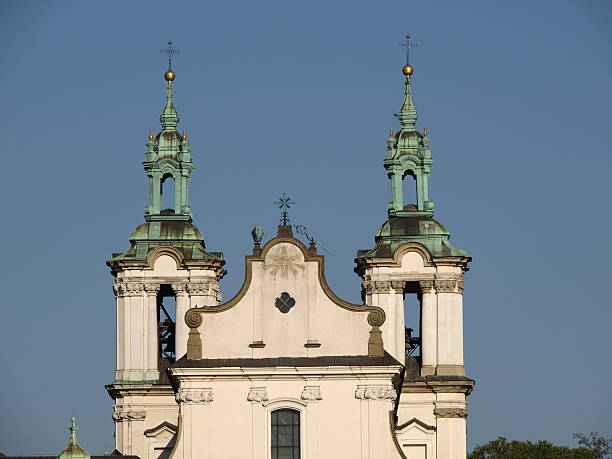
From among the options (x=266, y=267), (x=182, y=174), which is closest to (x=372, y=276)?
(x=182, y=174)

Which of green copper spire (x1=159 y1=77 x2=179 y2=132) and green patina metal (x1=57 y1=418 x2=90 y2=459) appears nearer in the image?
green patina metal (x1=57 y1=418 x2=90 y2=459)

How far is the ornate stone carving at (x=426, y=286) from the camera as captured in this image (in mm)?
96312

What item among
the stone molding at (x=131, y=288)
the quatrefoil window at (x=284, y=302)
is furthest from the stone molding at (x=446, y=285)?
the quatrefoil window at (x=284, y=302)

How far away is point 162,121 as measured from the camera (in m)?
102

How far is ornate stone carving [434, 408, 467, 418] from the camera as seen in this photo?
9531 centimetres

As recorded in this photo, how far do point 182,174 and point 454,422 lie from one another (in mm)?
15085

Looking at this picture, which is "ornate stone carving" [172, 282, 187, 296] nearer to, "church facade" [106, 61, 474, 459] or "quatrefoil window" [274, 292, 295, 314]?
"church facade" [106, 61, 474, 459]

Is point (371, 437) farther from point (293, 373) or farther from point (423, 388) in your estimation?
point (423, 388)

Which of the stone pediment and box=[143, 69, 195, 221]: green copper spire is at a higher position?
box=[143, 69, 195, 221]: green copper spire

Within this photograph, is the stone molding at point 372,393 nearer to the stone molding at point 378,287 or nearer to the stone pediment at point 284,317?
the stone pediment at point 284,317

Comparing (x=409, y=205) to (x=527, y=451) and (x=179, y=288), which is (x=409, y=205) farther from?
(x=527, y=451)

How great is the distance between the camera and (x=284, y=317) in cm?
7712

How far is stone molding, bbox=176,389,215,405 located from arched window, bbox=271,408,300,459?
80.8 inches

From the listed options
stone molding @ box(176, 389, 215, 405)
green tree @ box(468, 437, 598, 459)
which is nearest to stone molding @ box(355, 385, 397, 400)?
stone molding @ box(176, 389, 215, 405)
